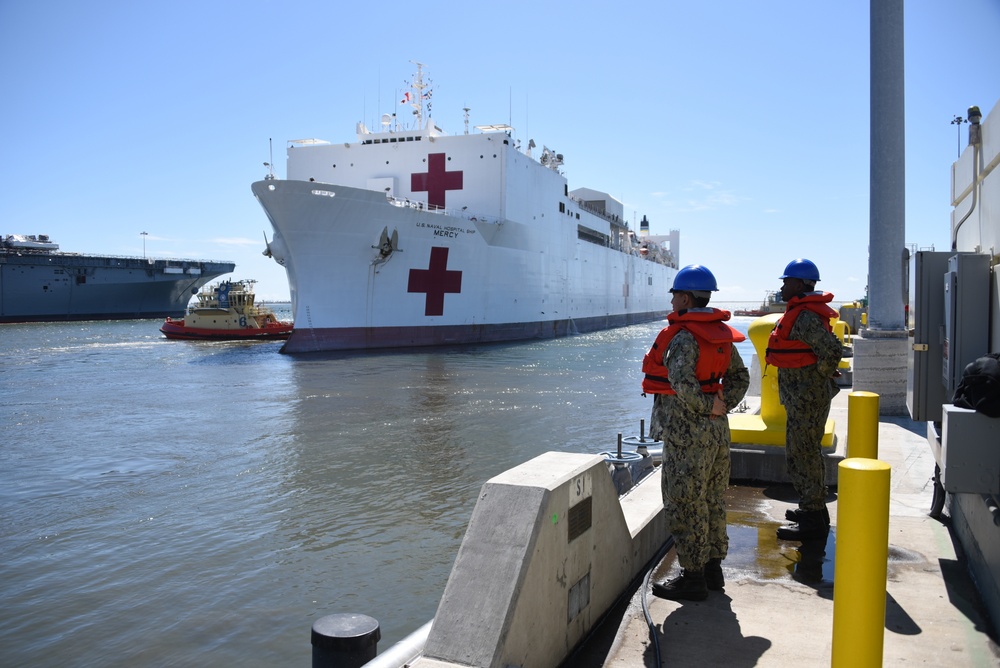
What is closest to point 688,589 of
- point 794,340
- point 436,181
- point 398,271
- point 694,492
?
point 694,492

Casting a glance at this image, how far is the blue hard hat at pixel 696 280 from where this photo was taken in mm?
2531

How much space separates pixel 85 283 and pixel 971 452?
155 feet

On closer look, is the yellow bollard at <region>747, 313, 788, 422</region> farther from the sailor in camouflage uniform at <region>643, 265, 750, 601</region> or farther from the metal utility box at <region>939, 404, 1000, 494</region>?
the metal utility box at <region>939, 404, 1000, 494</region>

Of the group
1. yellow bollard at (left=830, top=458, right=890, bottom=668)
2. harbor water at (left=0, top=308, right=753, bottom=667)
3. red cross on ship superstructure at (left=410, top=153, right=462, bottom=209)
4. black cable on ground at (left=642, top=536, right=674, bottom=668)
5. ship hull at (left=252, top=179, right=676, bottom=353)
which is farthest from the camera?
red cross on ship superstructure at (left=410, top=153, right=462, bottom=209)

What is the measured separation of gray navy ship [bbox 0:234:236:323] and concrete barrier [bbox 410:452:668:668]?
43.7 m

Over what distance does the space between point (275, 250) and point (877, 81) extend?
16.9 meters

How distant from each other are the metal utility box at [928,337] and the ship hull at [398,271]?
16.3 metres

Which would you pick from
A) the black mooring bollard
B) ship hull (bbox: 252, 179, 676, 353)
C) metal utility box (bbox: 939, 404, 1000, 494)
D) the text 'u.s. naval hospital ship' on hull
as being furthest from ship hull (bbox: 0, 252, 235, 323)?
metal utility box (bbox: 939, 404, 1000, 494)

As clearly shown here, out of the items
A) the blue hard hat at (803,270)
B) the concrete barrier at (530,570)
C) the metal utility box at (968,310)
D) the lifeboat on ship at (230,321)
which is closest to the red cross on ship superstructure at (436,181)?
the lifeboat on ship at (230,321)

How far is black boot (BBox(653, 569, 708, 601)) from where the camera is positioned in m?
2.47

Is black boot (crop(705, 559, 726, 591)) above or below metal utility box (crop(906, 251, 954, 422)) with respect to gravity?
below

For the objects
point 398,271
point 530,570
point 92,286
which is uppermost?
point 92,286

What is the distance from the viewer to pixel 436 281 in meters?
21.1

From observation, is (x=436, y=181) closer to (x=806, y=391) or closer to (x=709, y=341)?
(x=806, y=391)
